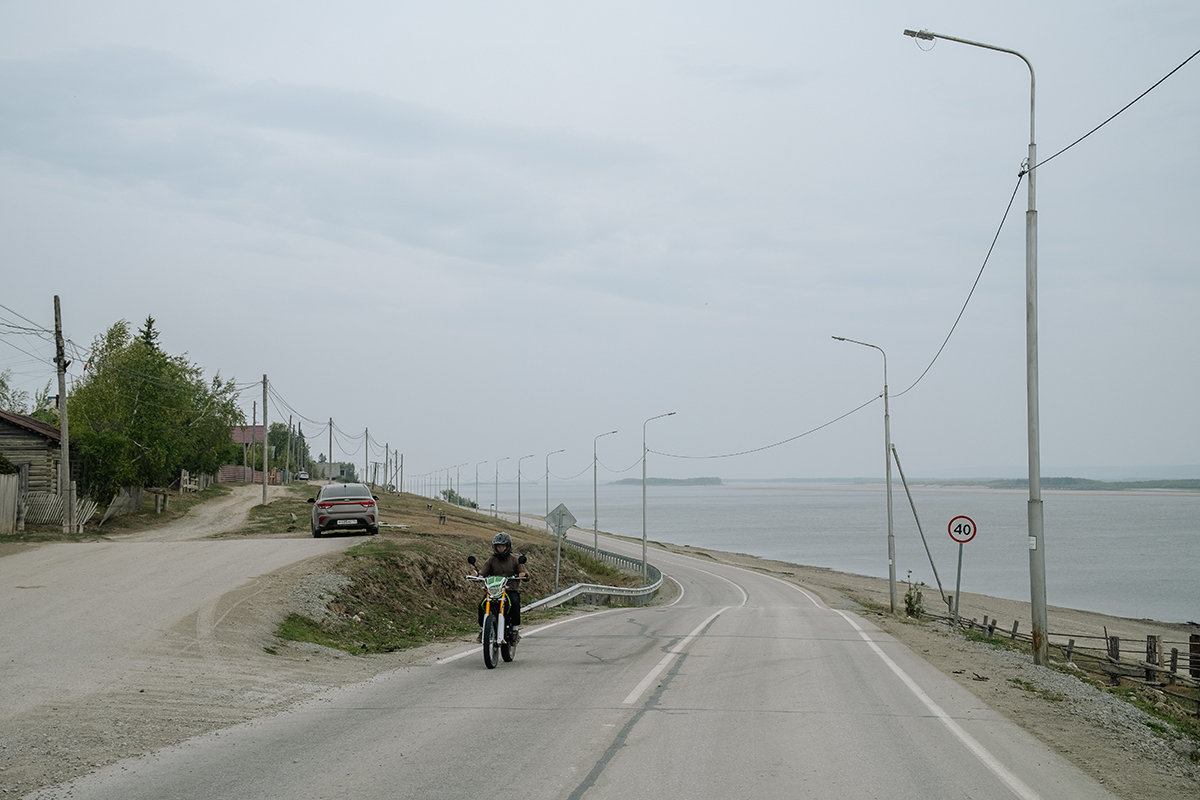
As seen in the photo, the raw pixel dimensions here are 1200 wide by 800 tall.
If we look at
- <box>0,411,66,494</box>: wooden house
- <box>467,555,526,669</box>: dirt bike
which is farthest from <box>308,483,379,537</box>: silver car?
<box>467,555,526,669</box>: dirt bike

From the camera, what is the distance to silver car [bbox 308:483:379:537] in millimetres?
27500

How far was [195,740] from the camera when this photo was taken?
718 cm

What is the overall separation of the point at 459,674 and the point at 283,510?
3621cm

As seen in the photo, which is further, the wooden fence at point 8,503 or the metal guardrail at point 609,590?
the wooden fence at point 8,503

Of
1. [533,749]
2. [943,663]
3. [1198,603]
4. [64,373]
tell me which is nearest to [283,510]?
[64,373]

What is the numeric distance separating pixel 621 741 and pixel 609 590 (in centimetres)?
2405

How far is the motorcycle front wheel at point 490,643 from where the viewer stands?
11.0 meters

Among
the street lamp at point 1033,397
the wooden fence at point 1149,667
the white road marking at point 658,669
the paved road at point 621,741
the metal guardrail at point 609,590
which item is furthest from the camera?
the metal guardrail at point 609,590

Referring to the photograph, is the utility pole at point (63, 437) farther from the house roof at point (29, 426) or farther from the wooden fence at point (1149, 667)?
the wooden fence at point (1149, 667)

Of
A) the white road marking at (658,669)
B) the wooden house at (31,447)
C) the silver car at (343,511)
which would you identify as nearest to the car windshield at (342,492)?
the silver car at (343,511)

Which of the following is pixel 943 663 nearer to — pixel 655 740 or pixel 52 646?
pixel 655 740

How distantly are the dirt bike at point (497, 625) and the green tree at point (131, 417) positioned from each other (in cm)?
2955

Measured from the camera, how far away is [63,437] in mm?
29109

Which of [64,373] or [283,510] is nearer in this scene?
[64,373]
